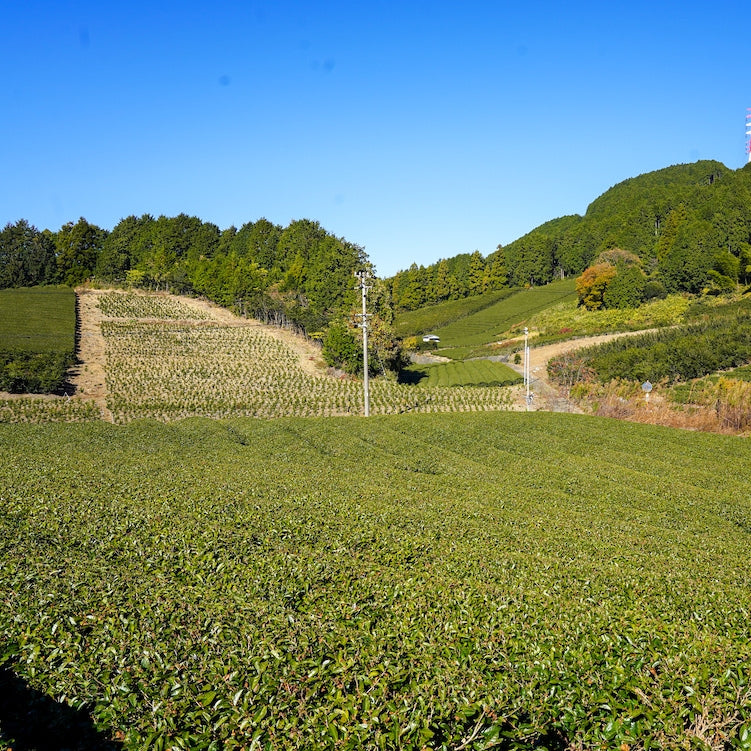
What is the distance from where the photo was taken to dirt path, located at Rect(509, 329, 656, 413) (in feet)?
124

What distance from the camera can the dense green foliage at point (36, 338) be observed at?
37.5 metres

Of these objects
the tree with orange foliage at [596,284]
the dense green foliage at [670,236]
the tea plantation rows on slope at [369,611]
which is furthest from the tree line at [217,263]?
the tea plantation rows on slope at [369,611]

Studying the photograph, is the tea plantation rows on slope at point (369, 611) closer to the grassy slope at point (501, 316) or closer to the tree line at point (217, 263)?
the tree line at point (217, 263)

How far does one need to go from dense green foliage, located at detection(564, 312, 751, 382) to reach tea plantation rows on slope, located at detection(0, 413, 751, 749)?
26.2 m

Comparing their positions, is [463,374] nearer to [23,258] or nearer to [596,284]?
[596,284]

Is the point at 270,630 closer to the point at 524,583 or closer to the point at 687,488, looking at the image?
the point at 524,583

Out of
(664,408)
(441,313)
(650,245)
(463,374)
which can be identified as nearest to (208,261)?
(441,313)

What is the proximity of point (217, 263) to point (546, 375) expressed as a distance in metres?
59.9

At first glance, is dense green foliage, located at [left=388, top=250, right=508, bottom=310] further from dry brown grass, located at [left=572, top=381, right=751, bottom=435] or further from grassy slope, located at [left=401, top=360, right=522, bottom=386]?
dry brown grass, located at [left=572, top=381, right=751, bottom=435]

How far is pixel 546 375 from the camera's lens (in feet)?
153

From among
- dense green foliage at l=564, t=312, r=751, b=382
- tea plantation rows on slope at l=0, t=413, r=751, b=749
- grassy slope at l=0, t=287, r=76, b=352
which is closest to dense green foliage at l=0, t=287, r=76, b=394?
grassy slope at l=0, t=287, r=76, b=352

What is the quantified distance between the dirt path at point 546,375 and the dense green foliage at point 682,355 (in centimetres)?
351

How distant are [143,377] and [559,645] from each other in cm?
4482

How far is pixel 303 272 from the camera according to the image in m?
78.9
